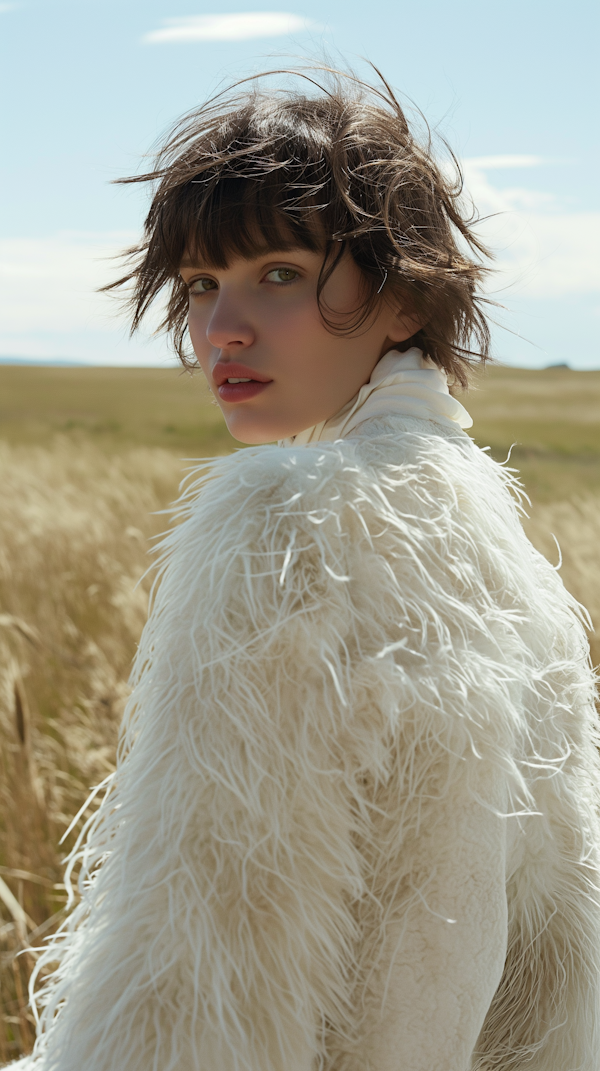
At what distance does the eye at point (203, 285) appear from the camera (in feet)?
3.11

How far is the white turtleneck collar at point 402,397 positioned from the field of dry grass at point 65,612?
236 millimetres

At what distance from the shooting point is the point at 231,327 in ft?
2.81

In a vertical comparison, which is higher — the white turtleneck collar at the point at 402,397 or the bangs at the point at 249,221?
the bangs at the point at 249,221

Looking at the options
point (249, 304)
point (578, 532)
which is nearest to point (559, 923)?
point (249, 304)

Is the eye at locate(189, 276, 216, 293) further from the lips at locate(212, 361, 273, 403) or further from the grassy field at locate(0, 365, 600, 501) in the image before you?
the grassy field at locate(0, 365, 600, 501)

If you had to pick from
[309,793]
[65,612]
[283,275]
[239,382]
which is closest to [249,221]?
[283,275]

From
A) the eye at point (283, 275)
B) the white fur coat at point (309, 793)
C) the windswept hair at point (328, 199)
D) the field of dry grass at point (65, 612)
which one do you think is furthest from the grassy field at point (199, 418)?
the white fur coat at point (309, 793)

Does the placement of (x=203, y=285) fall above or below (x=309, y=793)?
above

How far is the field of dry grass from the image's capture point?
1614mm

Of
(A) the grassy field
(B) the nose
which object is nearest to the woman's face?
(B) the nose

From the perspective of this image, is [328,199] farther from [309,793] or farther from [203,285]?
[309,793]

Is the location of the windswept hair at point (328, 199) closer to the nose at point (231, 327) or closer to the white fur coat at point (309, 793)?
the nose at point (231, 327)

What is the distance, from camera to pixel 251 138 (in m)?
0.91

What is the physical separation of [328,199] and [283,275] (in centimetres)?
9
